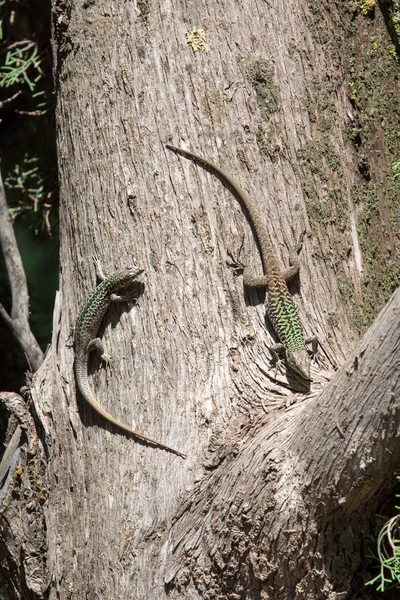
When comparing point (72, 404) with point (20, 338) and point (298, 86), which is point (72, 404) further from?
point (298, 86)

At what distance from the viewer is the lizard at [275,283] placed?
9.34ft

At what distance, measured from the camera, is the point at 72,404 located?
3018 mm

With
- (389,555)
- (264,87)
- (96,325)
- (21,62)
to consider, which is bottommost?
(389,555)

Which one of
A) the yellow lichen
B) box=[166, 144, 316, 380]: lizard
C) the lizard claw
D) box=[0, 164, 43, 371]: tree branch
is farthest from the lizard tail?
the yellow lichen

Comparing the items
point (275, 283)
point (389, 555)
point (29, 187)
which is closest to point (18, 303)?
point (275, 283)

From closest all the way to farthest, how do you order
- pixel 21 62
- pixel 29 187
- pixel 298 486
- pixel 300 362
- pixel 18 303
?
1. pixel 298 486
2. pixel 300 362
3. pixel 18 303
4. pixel 21 62
5. pixel 29 187

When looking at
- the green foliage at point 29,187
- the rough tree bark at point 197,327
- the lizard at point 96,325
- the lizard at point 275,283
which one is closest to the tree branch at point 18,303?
the rough tree bark at point 197,327

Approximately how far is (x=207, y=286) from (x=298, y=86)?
1.09 m

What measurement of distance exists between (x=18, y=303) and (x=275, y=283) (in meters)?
1.86

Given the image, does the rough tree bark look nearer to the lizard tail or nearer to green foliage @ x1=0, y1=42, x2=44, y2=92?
the lizard tail

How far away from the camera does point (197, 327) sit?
2.82 metres

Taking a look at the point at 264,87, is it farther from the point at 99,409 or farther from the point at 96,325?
the point at 99,409

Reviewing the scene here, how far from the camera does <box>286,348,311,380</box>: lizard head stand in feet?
8.90

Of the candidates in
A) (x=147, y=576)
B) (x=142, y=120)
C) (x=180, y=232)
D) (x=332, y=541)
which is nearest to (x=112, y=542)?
(x=147, y=576)
